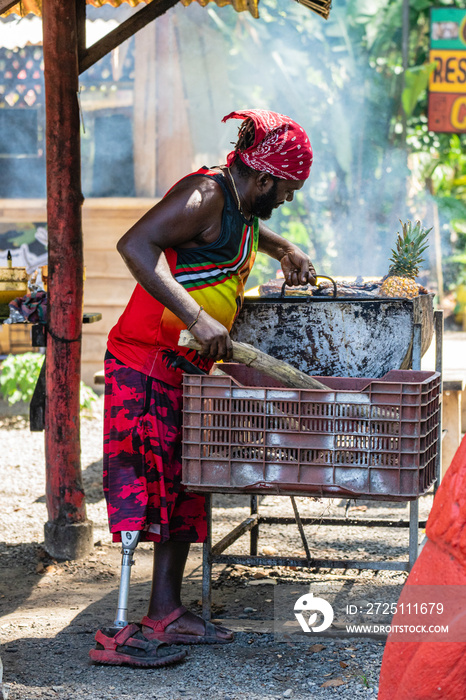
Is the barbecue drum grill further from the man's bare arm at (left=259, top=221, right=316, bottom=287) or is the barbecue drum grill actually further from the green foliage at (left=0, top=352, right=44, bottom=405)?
the green foliage at (left=0, top=352, right=44, bottom=405)

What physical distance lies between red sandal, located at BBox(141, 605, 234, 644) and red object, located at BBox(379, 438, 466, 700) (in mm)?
1947

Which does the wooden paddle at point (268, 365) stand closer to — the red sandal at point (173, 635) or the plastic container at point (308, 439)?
the plastic container at point (308, 439)

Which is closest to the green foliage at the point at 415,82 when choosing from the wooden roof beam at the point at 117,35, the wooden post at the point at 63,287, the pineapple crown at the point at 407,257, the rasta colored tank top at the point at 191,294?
the wooden roof beam at the point at 117,35

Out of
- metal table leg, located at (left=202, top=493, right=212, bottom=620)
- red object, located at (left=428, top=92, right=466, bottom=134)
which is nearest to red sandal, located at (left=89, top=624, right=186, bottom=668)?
metal table leg, located at (left=202, top=493, right=212, bottom=620)

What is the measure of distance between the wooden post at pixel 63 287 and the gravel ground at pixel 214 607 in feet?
1.00

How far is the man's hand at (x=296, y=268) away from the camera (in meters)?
3.85

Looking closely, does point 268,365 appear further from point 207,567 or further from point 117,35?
point 117,35

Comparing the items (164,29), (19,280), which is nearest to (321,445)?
(19,280)

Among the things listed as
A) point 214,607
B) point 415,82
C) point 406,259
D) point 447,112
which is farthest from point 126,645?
point 447,112

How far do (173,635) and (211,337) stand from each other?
1.36 metres

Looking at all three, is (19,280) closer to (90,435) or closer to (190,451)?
(190,451)

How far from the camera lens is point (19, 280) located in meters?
4.60

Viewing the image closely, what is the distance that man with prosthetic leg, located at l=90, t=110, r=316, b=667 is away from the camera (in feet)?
10.5

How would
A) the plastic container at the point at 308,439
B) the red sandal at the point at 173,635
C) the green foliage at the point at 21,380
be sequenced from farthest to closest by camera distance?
the green foliage at the point at 21,380, the red sandal at the point at 173,635, the plastic container at the point at 308,439
